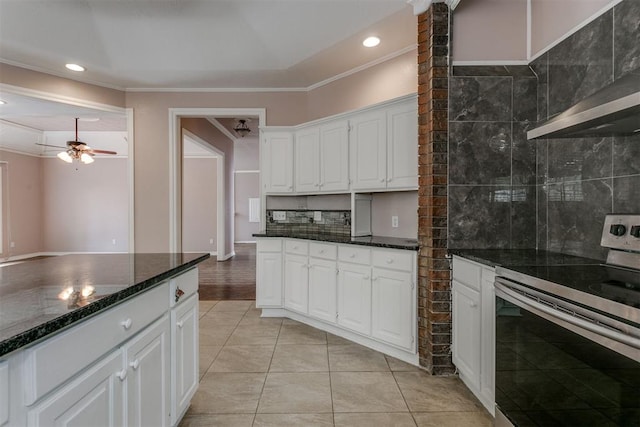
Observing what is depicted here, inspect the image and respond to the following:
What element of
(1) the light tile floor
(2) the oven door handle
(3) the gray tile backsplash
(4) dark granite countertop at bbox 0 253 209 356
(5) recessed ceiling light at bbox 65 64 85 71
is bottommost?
(1) the light tile floor

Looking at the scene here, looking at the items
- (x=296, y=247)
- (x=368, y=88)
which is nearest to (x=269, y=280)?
(x=296, y=247)

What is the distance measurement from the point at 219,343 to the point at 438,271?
2107 millimetres

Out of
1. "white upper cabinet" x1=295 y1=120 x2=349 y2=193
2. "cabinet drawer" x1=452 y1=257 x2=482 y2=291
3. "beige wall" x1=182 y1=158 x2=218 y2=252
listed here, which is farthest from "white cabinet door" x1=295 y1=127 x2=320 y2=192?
"beige wall" x1=182 y1=158 x2=218 y2=252

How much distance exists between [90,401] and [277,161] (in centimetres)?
326

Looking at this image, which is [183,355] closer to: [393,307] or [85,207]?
[393,307]

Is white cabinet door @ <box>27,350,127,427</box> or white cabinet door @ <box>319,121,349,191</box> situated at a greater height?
white cabinet door @ <box>319,121,349,191</box>

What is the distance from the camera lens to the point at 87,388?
3.41 ft

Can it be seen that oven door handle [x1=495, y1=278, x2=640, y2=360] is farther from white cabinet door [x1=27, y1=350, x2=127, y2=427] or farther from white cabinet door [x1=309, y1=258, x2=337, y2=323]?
white cabinet door [x1=309, y1=258, x2=337, y2=323]

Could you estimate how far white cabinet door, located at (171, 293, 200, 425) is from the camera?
1.70 m

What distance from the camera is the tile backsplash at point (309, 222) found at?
3805mm

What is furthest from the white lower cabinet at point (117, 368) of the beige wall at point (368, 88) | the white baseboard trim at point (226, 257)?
the white baseboard trim at point (226, 257)

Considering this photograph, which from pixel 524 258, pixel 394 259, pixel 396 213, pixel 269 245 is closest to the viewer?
pixel 524 258

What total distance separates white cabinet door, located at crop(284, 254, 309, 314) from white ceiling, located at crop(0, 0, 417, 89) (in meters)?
2.22

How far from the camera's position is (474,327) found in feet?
6.79
